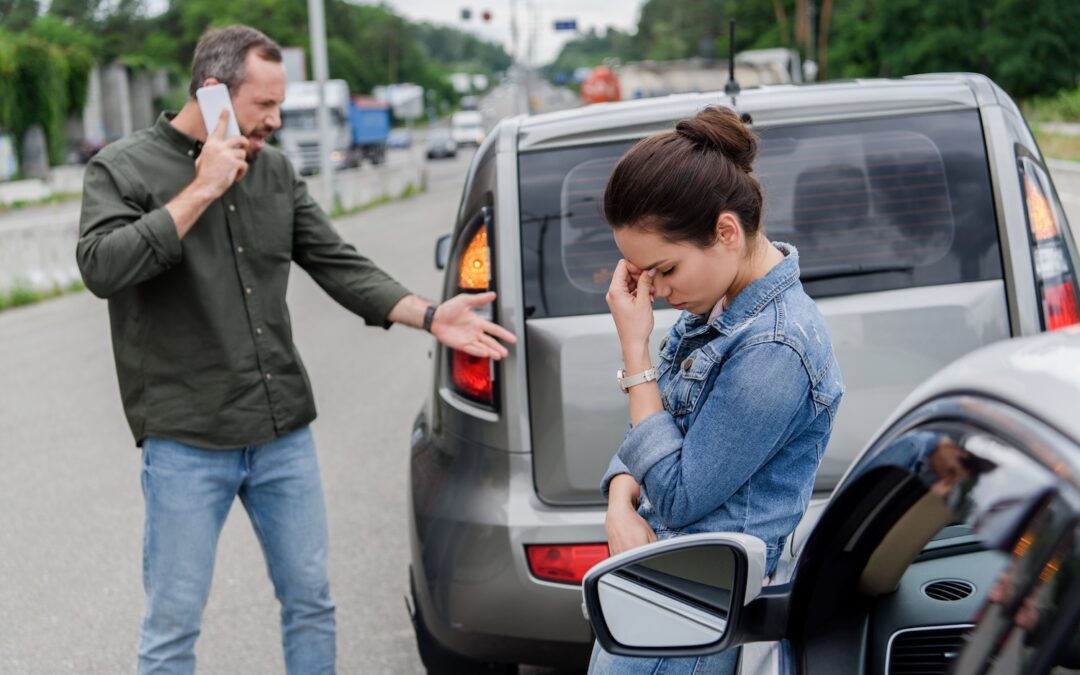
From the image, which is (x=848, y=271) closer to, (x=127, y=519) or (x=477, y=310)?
(x=477, y=310)

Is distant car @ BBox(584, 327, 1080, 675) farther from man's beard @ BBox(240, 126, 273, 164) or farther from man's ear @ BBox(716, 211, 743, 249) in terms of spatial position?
man's beard @ BBox(240, 126, 273, 164)

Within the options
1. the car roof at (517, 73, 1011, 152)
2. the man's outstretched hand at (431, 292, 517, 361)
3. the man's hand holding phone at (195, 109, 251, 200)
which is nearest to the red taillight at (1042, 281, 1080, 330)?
the car roof at (517, 73, 1011, 152)

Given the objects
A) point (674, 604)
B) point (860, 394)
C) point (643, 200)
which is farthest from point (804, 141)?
point (674, 604)

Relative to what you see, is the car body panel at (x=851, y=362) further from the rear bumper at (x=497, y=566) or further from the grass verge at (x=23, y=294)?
the grass verge at (x=23, y=294)

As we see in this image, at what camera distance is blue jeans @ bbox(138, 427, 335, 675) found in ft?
10.9

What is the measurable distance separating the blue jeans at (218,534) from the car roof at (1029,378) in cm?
224

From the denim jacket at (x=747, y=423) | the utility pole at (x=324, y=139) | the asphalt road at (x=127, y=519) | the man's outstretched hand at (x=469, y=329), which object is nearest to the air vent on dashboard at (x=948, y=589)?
the denim jacket at (x=747, y=423)

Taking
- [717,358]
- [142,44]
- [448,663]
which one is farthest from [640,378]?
[142,44]

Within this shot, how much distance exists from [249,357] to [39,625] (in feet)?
7.54

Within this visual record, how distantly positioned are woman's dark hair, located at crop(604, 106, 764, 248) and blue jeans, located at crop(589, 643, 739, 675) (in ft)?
2.19

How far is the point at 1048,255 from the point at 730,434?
192cm

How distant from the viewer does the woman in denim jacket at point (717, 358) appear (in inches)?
78.4

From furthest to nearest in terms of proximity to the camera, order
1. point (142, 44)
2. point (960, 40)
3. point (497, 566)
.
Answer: point (142, 44) → point (960, 40) → point (497, 566)

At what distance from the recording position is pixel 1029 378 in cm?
131
